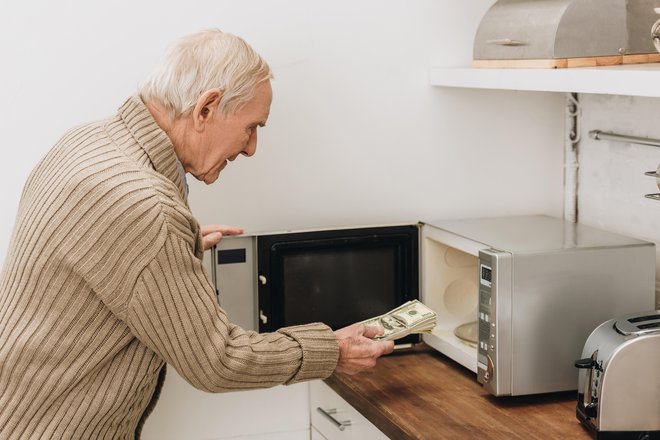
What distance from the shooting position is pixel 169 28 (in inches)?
77.5

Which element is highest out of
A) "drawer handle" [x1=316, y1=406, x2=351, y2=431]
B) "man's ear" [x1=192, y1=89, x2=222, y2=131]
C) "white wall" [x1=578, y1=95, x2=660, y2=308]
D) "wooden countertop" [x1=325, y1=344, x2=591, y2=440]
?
"man's ear" [x1=192, y1=89, x2=222, y2=131]

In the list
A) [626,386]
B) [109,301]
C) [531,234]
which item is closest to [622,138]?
[531,234]

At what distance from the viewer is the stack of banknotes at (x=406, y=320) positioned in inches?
71.9

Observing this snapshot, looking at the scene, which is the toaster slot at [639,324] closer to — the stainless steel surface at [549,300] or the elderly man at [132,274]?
the stainless steel surface at [549,300]

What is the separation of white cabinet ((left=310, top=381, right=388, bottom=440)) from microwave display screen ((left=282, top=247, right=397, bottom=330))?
16 centimetres

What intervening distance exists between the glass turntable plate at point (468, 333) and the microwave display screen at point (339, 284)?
0.15m

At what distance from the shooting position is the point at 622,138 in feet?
6.61

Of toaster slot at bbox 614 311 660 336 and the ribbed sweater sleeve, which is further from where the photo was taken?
toaster slot at bbox 614 311 660 336

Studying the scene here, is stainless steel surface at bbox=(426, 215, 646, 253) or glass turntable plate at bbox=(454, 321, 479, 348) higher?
stainless steel surface at bbox=(426, 215, 646, 253)

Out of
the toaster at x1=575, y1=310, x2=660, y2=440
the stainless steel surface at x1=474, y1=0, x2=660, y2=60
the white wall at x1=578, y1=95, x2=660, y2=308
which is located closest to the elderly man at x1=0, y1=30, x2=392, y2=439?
the toaster at x1=575, y1=310, x2=660, y2=440

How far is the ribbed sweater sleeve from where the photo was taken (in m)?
1.37

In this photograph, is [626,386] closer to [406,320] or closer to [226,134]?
[406,320]

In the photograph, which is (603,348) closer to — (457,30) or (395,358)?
(395,358)

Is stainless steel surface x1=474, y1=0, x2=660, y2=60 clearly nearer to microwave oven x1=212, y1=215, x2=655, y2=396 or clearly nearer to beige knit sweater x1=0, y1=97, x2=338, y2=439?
microwave oven x1=212, y1=215, x2=655, y2=396
